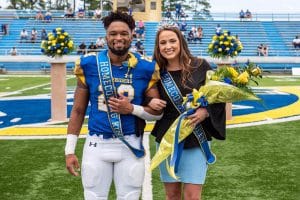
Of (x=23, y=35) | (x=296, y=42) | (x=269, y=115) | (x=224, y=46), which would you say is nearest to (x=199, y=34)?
(x=296, y=42)

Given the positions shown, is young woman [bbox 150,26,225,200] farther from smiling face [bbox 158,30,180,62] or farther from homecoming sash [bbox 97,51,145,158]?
homecoming sash [bbox 97,51,145,158]

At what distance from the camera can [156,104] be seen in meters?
3.20

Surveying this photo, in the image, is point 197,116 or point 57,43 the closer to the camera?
point 197,116

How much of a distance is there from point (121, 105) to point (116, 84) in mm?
160

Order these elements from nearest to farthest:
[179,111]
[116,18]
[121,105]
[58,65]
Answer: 1. [121,105]
2. [116,18]
3. [179,111]
4. [58,65]

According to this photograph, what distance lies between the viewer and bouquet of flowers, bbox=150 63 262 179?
3207 mm

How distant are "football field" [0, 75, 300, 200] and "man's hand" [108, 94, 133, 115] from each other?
3.33 ft

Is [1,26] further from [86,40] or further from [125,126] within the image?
[125,126]

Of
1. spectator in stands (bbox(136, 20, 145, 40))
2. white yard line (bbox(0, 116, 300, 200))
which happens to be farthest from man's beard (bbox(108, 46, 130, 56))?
spectator in stands (bbox(136, 20, 145, 40))

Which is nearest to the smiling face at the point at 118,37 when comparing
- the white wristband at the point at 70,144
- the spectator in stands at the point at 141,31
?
the white wristband at the point at 70,144

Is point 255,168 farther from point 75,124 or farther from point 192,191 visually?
point 75,124

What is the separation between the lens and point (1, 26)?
3409 centimetres

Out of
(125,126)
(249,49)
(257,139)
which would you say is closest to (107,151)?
(125,126)

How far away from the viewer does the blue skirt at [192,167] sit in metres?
3.37
